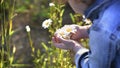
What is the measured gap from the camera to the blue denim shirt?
172 cm

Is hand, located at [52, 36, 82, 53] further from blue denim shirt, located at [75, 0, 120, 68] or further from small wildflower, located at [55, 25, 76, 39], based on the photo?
blue denim shirt, located at [75, 0, 120, 68]

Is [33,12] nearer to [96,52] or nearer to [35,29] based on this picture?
[35,29]

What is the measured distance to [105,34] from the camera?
1720 mm

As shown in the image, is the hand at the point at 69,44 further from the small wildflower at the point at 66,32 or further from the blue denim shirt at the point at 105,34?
the blue denim shirt at the point at 105,34

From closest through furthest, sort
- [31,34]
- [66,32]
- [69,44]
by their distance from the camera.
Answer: [69,44], [66,32], [31,34]

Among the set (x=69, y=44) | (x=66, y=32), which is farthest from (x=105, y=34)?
(x=66, y=32)

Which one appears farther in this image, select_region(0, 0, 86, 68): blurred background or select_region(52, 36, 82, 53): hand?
select_region(0, 0, 86, 68): blurred background

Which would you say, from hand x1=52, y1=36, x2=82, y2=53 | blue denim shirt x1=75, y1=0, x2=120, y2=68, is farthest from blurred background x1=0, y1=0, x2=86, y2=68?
blue denim shirt x1=75, y1=0, x2=120, y2=68

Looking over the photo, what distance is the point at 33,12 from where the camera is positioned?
16.5 ft

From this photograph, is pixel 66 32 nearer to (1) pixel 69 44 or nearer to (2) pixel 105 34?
(1) pixel 69 44

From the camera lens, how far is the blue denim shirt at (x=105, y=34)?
172 centimetres

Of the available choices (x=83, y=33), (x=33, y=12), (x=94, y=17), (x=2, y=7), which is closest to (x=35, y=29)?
Result: (x=33, y=12)

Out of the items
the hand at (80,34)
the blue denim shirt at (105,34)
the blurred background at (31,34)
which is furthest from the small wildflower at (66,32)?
the blurred background at (31,34)

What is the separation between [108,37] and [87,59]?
26 centimetres
